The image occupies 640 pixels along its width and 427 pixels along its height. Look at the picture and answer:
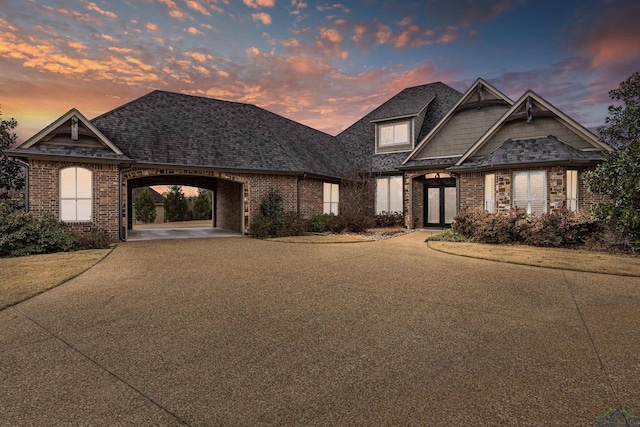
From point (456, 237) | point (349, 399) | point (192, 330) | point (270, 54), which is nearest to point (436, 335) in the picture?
Answer: point (349, 399)

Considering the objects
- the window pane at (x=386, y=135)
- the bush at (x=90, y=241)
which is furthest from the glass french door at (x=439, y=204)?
the bush at (x=90, y=241)

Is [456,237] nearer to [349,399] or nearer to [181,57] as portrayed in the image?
[349,399]

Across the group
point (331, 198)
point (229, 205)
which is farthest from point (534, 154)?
point (229, 205)

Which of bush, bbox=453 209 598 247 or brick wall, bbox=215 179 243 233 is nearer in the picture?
bush, bbox=453 209 598 247

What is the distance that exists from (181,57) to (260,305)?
14.3 meters

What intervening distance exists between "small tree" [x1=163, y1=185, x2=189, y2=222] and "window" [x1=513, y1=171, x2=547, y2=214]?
98.4 feet

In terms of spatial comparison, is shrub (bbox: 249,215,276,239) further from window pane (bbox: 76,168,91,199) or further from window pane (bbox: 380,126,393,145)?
window pane (bbox: 380,126,393,145)

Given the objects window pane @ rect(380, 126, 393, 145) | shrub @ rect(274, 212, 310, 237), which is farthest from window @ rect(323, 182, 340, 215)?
window pane @ rect(380, 126, 393, 145)

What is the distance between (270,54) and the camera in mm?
15680

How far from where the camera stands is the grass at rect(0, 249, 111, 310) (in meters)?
5.92

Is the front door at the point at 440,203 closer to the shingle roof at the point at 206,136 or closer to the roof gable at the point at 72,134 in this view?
the shingle roof at the point at 206,136

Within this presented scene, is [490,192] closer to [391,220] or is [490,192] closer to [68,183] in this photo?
[391,220]

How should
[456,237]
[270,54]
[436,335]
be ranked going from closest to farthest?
1. [436,335]
2. [456,237]
3. [270,54]

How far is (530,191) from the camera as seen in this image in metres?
13.5
